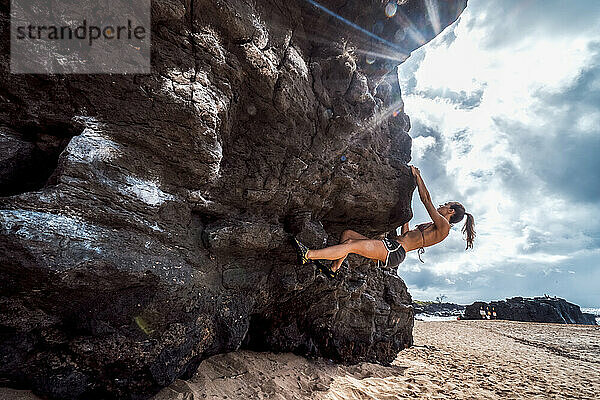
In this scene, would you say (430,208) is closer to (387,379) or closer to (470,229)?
(470,229)

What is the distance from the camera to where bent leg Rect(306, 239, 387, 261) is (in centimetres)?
564

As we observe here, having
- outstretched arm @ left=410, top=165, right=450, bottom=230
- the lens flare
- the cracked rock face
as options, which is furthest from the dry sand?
the lens flare

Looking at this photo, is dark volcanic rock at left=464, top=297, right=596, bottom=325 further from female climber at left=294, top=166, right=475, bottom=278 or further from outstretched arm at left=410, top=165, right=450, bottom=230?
outstretched arm at left=410, top=165, right=450, bottom=230

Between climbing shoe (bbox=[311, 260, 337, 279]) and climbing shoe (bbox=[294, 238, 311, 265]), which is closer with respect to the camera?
climbing shoe (bbox=[294, 238, 311, 265])

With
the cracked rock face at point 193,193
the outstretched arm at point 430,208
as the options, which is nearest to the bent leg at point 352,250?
the cracked rock face at point 193,193

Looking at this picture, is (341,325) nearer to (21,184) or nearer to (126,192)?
(126,192)

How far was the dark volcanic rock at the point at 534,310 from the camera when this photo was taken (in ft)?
118

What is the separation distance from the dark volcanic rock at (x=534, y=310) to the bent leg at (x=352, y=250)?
4154 cm

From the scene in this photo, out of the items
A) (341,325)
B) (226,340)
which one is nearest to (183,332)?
(226,340)

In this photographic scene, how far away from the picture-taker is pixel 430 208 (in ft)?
23.3

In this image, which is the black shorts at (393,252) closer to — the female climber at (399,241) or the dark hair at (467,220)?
the female climber at (399,241)

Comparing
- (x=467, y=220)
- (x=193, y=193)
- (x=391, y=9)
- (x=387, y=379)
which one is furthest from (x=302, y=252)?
(x=391, y=9)

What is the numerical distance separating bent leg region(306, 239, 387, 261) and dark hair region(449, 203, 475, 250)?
8.20 feet

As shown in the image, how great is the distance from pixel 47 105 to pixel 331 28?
228 inches
